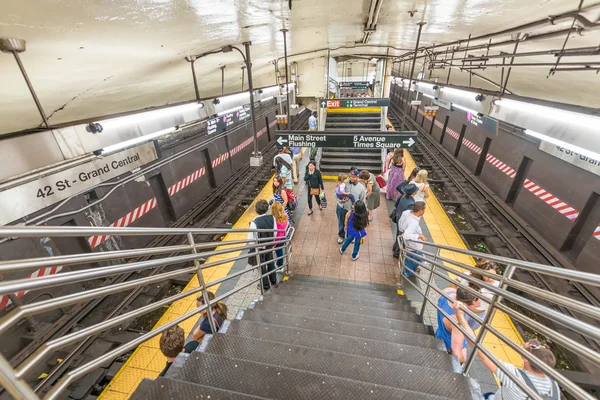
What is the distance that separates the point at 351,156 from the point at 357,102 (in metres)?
2.26

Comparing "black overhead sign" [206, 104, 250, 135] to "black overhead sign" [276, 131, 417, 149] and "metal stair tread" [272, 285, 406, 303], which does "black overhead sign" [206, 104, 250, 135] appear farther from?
"metal stair tread" [272, 285, 406, 303]

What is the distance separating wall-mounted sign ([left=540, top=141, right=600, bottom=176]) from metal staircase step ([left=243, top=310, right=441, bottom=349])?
4.77 m

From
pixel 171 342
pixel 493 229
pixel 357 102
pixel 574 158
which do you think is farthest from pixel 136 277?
pixel 574 158

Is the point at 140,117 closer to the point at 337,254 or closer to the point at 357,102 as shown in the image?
the point at 337,254

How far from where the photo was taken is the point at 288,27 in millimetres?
4371

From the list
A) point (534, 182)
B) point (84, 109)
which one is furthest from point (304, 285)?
point (534, 182)

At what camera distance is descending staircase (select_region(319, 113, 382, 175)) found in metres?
9.13

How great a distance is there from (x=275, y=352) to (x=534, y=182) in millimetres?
8140

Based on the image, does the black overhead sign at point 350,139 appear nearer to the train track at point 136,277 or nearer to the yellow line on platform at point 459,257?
the yellow line on platform at point 459,257

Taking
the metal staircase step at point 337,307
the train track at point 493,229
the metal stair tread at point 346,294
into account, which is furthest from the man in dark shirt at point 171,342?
the train track at point 493,229

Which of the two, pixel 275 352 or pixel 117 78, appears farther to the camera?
pixel 117 78

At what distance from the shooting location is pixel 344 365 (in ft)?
6.75

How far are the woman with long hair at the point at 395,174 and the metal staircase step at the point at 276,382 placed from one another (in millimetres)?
5516

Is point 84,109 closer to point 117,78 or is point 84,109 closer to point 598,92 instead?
point 117,78
